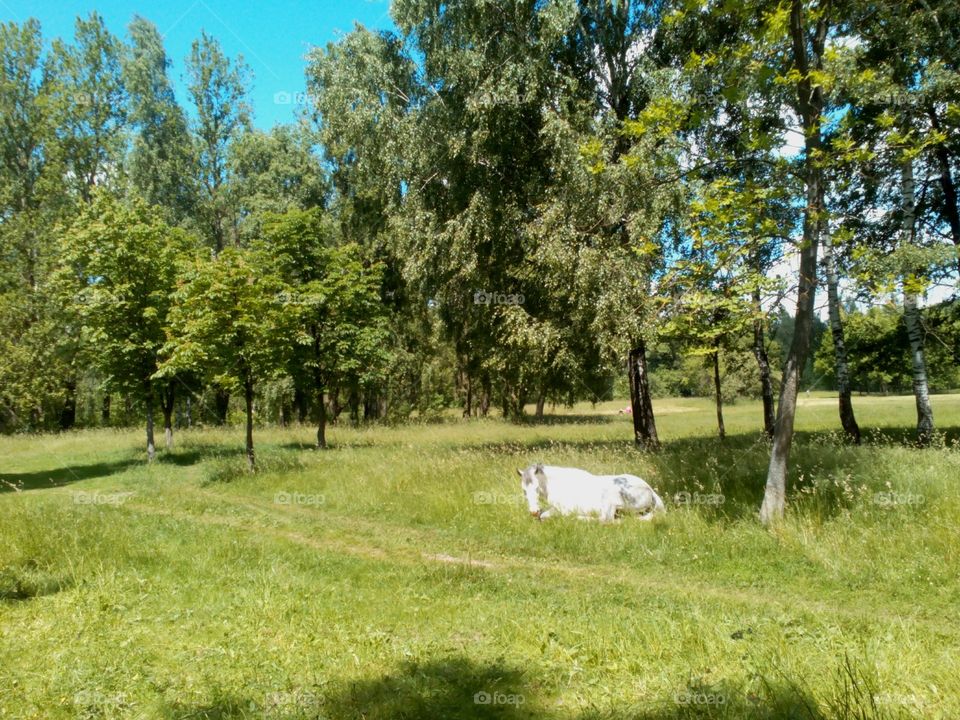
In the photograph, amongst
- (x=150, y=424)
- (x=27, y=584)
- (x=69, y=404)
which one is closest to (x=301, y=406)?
(x=69, y=404)

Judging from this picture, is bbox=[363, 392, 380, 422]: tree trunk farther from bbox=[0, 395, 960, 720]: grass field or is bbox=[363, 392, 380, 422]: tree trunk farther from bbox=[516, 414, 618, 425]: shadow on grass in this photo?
bbox=[0, 395, 960, 720]: grass field

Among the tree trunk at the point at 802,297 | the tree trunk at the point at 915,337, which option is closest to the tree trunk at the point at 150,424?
the tree trunk at the point at 802,297

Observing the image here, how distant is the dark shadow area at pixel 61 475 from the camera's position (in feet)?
57.5

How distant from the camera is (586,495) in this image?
10172 mm

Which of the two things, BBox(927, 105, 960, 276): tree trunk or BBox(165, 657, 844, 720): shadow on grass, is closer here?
BBox(165, 657, 844, 720): shadow on grass

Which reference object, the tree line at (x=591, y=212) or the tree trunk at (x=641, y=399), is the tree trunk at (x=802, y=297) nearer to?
the tree line at (x=591, y=212)

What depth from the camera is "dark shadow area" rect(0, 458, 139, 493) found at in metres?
17.5

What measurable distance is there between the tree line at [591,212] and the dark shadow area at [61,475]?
4.53ft

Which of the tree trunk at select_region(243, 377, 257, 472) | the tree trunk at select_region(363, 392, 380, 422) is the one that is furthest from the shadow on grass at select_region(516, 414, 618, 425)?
the tree trunk at select_region(243, 377, 257, 472)

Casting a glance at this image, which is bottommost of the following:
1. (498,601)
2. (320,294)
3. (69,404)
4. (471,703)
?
(498,601)

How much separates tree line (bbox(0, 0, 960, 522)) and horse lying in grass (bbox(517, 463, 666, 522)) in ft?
6.71

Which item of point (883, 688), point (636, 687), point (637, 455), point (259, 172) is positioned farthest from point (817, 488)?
point (259, 172)

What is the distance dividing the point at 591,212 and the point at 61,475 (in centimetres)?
1912

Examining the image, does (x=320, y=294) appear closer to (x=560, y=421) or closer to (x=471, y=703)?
(x=471, y=703)
